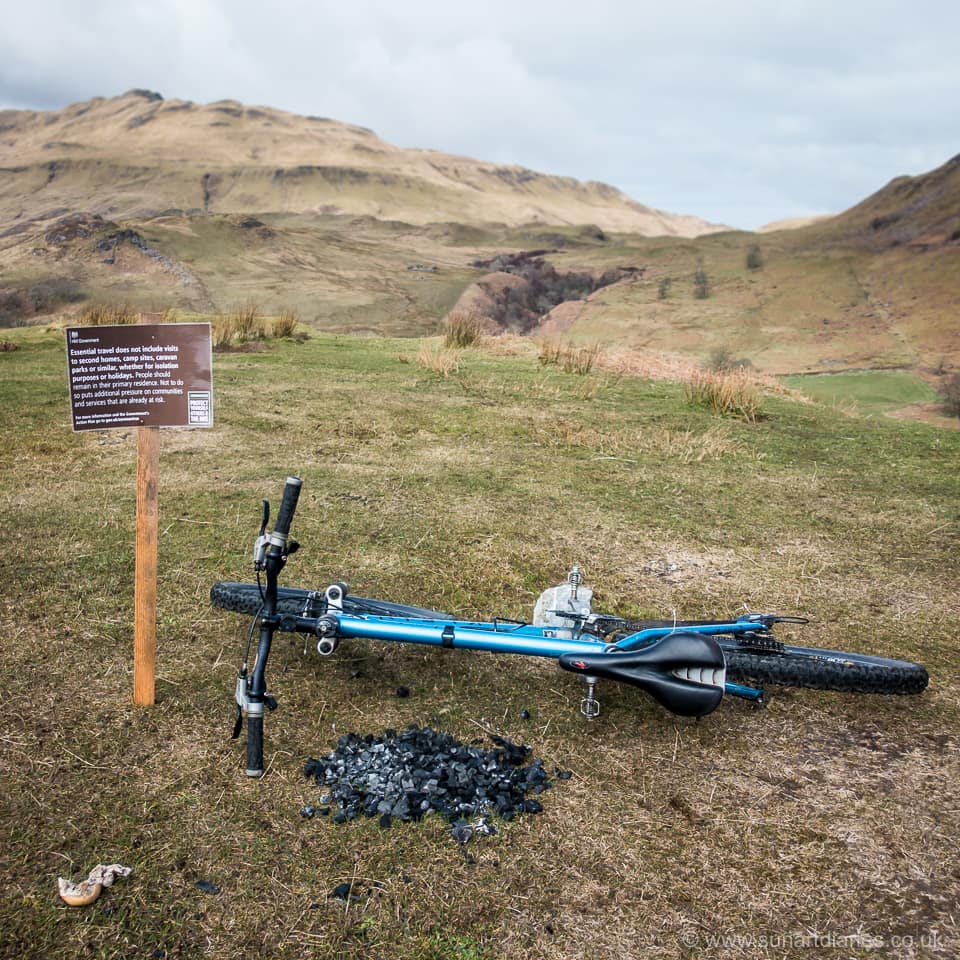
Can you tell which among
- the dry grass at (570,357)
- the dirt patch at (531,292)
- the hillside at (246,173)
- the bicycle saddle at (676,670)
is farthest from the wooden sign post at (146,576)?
the hillside at (246,173)

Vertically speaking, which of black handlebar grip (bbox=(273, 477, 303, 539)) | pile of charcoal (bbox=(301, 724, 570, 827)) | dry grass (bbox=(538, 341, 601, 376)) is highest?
dry grass (bbox=(538, 341, 601, 376))

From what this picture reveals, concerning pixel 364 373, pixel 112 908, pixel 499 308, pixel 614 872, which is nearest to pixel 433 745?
pixel 614 872

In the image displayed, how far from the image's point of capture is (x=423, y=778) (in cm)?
277

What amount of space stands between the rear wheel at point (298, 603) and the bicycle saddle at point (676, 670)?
3.16 ft

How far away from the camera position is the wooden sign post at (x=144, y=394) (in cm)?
312

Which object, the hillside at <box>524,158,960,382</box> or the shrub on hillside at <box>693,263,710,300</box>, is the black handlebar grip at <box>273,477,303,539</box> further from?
the shrub on hillside at <box>693,263,710,300</box>

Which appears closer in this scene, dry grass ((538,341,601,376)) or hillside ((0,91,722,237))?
dry grass ((538,341,601,376))

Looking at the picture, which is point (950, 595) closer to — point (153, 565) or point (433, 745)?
point (433, 745)

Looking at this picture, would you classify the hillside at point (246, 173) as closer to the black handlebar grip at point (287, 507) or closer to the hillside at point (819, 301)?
the hillside at point (819, 301)

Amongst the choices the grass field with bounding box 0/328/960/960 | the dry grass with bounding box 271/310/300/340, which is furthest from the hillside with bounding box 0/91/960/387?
the grass field with bounding box 0/328/960/960

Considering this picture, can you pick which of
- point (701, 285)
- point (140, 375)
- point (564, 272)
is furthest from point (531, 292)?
point (140, 375)

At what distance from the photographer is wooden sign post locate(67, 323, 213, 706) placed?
10.2ft

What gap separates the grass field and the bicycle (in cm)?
16

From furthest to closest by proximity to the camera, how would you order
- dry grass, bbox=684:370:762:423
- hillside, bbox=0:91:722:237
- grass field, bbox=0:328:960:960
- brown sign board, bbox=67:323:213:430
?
hillside, bbox=0:91:722:237 → dry grass, bbox=684:370:762:423 → brown sign board, bbox=67:323:213:430 → grass field, bbox=0:328:960:960
